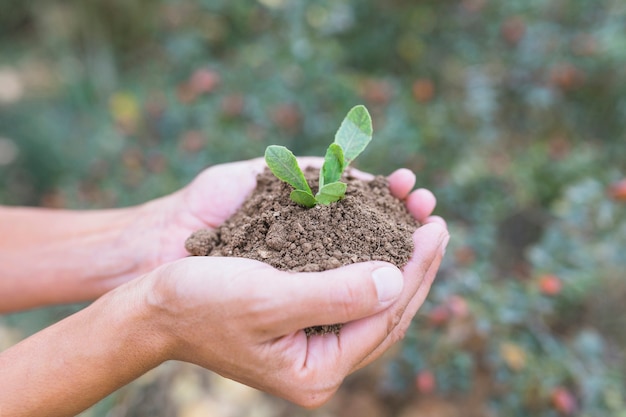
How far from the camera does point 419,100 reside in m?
2.68

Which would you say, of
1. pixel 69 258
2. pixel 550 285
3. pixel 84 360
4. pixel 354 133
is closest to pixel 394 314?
pixel 354 133

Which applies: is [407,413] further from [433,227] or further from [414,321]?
[433,227]

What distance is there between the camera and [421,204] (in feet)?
4.71

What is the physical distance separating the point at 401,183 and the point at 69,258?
1.05 m

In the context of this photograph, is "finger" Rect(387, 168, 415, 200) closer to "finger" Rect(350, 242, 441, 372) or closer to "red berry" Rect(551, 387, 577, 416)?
"finger" Rect(350, 242, 441, 372)

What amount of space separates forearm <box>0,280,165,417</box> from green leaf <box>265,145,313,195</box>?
41cm

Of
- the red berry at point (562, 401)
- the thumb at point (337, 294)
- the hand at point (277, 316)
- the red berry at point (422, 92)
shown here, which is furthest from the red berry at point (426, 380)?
the red berry at point (422, 92)

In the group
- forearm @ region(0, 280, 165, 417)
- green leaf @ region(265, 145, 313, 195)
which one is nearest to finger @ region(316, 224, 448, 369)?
green leaf @ region(265, 145, 313, 195)

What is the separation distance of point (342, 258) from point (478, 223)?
4.23ft

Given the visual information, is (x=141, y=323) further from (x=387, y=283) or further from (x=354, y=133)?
(x=354, y=133)

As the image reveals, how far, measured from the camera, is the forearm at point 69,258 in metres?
1.55

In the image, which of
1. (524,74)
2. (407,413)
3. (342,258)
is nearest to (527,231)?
(524,74)

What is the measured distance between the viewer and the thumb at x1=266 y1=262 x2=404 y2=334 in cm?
Result: 97

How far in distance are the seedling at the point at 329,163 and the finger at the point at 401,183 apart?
0.18m
